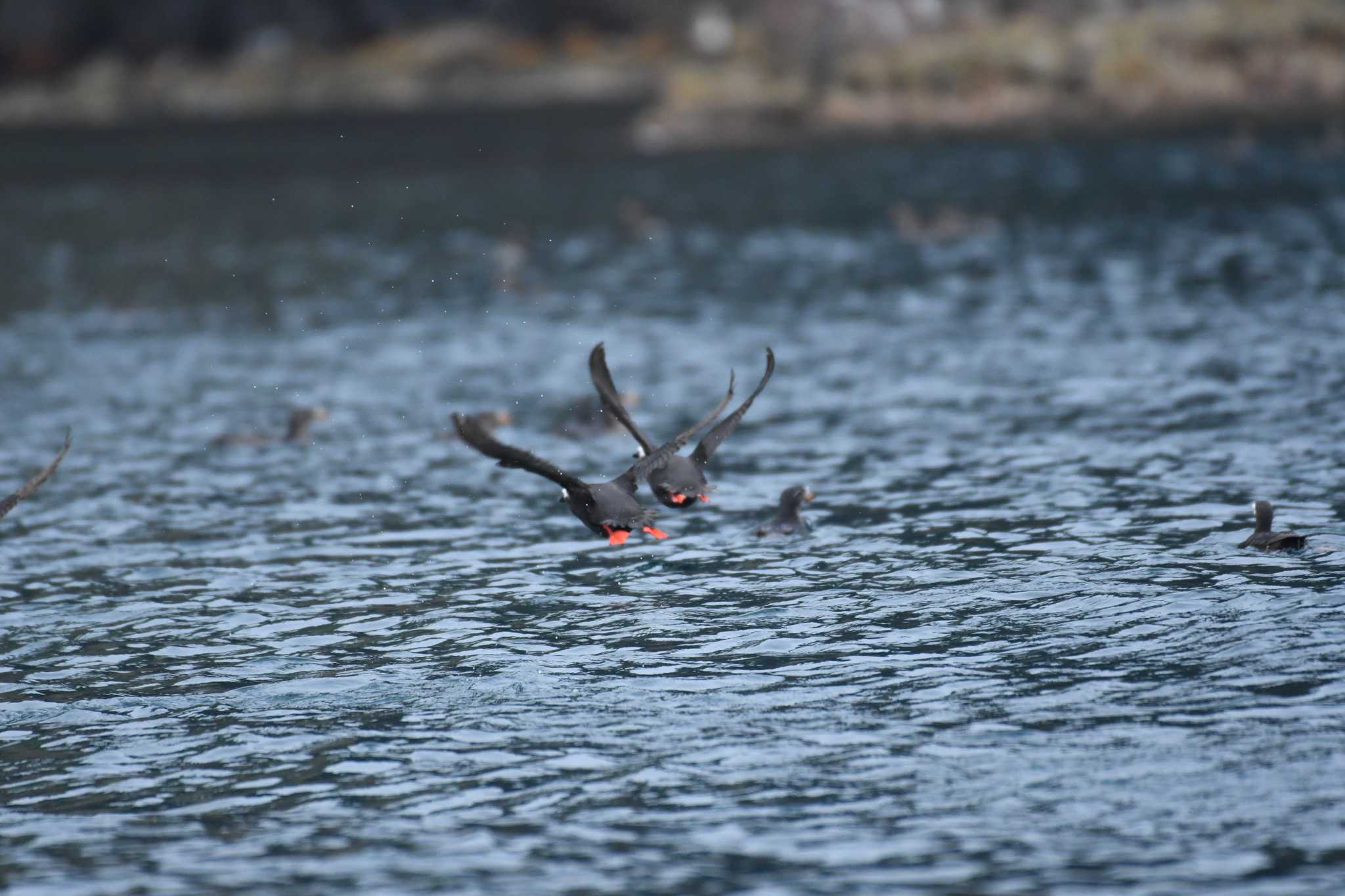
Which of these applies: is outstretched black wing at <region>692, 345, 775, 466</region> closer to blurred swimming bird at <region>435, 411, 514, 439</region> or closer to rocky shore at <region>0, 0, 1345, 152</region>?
blurred swimming bird at <region>435, 411, 514, 439</region>

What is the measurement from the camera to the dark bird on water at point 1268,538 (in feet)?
63.3

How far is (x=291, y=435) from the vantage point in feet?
97.0

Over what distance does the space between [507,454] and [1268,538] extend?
9152 millimetres

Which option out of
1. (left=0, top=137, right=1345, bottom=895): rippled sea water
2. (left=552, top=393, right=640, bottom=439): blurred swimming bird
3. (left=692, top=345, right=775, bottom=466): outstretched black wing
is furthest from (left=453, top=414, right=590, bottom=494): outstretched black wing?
(left=552, top=393, right=640, bottom=439): blurred swimming bird

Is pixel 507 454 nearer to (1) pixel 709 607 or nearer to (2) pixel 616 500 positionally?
(2) pixel 616 500

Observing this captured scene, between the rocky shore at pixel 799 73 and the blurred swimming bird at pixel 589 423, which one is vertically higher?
the rocky shore at pixel 799 73

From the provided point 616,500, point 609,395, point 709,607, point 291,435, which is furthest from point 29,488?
point 291,435

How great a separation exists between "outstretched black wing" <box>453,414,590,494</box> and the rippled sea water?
69.1 inches

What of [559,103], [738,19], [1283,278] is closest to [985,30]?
[738,19]

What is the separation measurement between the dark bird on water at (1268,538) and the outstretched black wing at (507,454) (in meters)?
7.80

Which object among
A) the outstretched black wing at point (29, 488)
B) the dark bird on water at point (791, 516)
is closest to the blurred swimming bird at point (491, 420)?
the dark bird on water at point (791, 516)

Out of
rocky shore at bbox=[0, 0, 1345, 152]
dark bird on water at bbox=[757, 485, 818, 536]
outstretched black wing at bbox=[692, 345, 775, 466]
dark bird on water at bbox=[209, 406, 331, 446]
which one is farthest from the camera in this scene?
rocky shore at bbox=[0, 0, 1345, 152]

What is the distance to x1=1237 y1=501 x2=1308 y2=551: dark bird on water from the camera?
19281 millimetres

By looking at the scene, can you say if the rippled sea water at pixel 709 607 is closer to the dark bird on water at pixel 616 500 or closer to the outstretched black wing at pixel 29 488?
the dark bird on water at pixel 616 500
